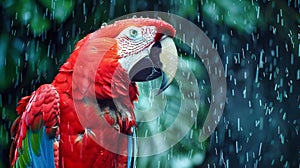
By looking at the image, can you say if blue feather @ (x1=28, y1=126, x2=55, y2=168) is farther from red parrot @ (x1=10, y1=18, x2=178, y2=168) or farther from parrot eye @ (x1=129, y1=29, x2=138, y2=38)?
parrot eye @ (x1=129, y1=29, x2=138, y2=38)

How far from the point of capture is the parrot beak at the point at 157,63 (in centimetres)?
186

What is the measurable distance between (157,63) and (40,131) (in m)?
0.41

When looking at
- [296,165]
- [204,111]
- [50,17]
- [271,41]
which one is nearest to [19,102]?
[50,17]

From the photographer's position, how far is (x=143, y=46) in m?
1.86

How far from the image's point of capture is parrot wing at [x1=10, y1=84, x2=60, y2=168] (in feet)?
5.95

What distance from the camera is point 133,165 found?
2004 millimetres

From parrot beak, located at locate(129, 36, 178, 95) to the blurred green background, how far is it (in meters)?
0.11

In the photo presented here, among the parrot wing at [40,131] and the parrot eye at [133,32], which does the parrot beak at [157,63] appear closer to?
the parrot eye at [133,32]

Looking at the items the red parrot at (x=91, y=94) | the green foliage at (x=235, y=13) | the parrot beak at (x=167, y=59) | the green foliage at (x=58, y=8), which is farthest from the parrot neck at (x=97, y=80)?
the green foliage at (x=235, y=13)

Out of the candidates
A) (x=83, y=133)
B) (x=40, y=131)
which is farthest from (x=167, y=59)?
(x=40, y=131)

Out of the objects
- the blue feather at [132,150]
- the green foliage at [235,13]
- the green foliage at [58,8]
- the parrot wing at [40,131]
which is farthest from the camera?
the green foliage at [235,13]

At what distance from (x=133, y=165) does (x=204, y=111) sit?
14.8 inches

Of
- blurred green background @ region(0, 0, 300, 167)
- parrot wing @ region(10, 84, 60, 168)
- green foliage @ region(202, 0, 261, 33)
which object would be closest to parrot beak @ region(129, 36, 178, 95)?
blurred green background @ region(0, 0, 300, 167)

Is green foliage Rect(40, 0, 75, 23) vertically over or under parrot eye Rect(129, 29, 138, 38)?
over
